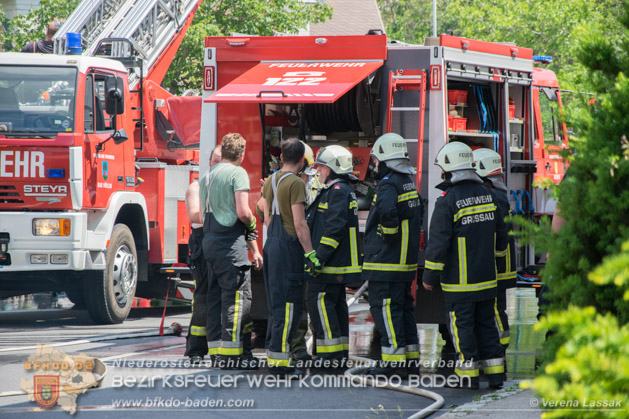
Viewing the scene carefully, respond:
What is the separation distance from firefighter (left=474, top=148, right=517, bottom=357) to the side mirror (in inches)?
164

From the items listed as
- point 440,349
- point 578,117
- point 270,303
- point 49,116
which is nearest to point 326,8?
point 49,116

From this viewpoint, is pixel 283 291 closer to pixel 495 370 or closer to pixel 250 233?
pixel 250 233

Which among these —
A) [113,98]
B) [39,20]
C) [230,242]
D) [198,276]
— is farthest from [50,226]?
[39,20]

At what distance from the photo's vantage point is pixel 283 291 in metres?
6.46

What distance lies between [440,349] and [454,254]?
7.63ft

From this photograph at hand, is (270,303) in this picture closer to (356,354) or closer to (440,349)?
(356,354)

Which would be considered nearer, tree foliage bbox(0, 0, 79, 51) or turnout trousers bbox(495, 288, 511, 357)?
turnout trousers bbox(495, 288, 511, 357)

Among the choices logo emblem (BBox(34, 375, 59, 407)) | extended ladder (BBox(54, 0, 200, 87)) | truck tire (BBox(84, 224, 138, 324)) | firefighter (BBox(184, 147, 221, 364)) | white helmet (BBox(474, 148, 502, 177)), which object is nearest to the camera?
logo emblem (BBox(34, 375, 59, 407))

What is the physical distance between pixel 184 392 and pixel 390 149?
7.88 feet

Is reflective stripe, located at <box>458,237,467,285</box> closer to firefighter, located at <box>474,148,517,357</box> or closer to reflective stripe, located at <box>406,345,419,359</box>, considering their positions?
firefighter, located at <box>474,148,517,357</box>

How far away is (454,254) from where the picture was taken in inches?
243

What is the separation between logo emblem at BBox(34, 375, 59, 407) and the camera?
5.73 meters

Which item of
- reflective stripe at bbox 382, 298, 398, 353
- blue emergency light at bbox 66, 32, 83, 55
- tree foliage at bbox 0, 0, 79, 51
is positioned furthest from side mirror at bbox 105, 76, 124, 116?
tree foliage at bbox 0, 0, 79, 51

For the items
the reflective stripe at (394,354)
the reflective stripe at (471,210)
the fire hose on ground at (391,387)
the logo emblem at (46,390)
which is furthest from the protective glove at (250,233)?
the logo emblem at (46,390)
